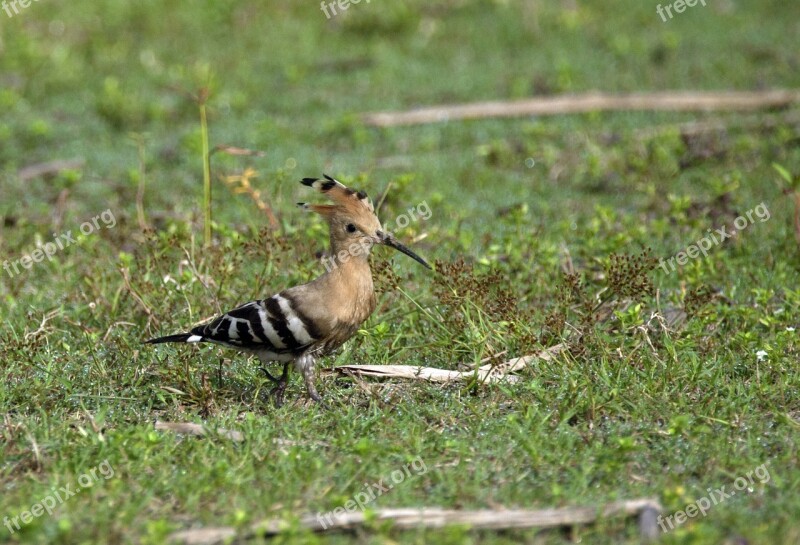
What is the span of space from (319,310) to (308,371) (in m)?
0.28

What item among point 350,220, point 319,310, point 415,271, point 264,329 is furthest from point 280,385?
point 415,271

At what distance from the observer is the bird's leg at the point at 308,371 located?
15.3ft

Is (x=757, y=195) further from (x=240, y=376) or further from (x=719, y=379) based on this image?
(x=240, y=376)

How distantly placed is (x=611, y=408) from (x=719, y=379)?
548mm

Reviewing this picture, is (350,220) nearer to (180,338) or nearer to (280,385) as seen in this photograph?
(280,385)

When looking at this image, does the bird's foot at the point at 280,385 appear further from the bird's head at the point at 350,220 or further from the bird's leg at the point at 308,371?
the bird's head at the point at 350,220

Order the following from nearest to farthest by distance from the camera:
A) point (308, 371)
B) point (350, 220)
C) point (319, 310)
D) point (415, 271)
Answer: point (319, 310) < point (308, 371) < point (350, 220) < point (415, 271)

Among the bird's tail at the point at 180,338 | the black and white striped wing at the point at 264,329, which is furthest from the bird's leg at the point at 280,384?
the bird's tail at the point at 180,338

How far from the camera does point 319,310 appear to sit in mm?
→ 4566

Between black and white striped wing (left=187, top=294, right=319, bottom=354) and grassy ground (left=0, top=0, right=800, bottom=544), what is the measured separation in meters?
0.23

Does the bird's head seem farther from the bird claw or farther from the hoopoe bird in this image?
the bird claw

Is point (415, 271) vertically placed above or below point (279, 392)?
below

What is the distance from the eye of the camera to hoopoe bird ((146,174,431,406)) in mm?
4570

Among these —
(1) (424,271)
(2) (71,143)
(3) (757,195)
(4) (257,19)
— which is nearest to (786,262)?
(3) (757,195)
